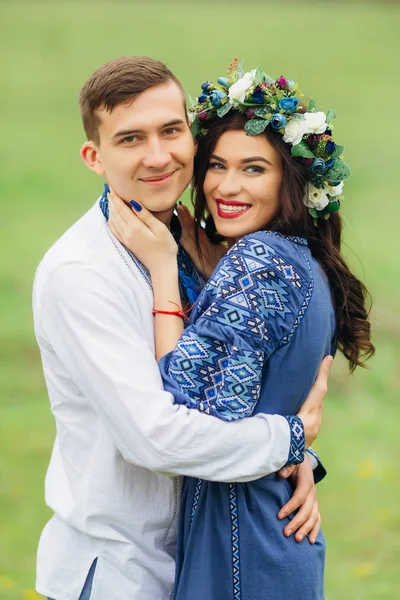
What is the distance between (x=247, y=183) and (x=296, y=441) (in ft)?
2.78

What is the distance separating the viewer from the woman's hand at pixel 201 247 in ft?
12.7

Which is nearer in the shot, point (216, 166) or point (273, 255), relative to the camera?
point (273, 255)

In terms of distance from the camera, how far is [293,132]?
3555 mm

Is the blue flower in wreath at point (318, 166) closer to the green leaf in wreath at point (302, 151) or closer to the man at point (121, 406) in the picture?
the green leaf in wreath at point (302, 151)

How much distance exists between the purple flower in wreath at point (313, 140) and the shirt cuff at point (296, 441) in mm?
913

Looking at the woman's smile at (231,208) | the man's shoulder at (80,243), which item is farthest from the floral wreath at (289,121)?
the man's shoulder at (80,243)

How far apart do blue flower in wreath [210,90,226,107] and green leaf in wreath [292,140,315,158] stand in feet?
0.99

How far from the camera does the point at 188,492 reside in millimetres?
3389

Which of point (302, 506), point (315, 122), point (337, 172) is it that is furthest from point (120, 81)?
point (302, 506)

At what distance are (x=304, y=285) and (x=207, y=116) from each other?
29.4 inches

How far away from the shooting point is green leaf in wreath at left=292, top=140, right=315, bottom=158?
3.56 metres

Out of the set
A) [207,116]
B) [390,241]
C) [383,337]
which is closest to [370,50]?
[390,241]

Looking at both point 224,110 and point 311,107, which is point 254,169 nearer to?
point 224,110

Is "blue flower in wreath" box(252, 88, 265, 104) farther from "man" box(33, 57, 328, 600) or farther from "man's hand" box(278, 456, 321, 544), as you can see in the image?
"man's hand" box(278, 456, 321, 544)
